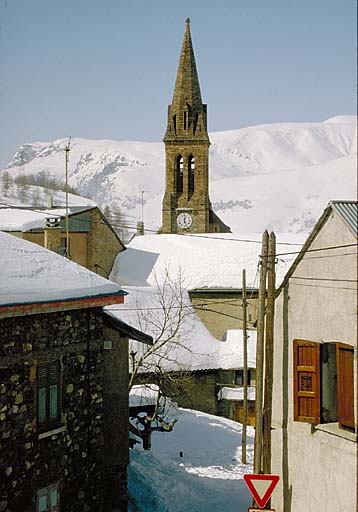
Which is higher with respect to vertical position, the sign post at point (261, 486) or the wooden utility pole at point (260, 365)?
the wooden utility pole at point (260, 365)

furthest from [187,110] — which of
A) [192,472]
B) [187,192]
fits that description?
[192,472]

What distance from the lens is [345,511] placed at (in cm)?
786

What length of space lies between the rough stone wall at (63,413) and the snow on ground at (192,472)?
239cm

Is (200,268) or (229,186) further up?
(229,186)

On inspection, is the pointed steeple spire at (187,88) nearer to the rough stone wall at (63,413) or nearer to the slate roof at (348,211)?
the rough stone wall at (63,413)

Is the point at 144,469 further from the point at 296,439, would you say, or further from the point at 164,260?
the point at 164,260

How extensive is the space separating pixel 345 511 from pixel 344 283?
2.56m

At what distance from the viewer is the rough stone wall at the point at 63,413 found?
30.3 ft

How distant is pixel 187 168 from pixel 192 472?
31.4 m

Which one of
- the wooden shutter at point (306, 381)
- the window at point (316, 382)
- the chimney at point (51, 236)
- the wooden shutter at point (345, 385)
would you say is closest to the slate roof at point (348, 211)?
the wooden shutter at point (345, 385)

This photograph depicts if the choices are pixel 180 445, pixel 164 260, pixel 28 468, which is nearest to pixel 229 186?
pixel 164 260

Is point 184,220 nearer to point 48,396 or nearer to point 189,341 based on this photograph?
point 189,341

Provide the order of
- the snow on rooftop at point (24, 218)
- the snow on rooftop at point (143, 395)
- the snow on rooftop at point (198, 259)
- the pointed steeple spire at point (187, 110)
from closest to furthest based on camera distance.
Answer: the snow on rooftop at point (143, 395)
the snow on rooftop at point (24, 218)
the snow on rooftop at point (198, 259)
the pointed steeple spire at point (187, 110)

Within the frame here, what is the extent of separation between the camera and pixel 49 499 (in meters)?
10.0
